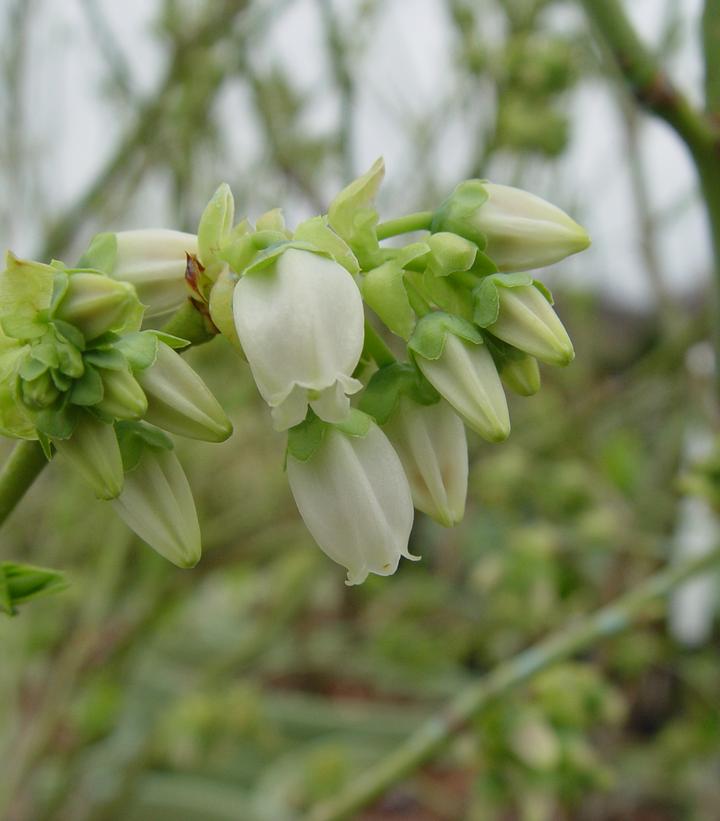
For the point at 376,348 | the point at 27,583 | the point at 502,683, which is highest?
the point at 376,348

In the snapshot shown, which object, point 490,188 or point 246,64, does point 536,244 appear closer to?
point 490,188

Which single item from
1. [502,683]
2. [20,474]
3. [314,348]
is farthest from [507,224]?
[502,683]

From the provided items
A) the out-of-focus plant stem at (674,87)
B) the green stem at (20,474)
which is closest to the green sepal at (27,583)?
the green stem at (20,474)

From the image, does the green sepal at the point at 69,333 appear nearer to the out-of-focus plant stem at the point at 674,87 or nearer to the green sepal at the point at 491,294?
the green sepal at the point at 491,294

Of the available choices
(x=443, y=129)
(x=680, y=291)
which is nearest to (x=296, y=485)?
(x=443, y=129)

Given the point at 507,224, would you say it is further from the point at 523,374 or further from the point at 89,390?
the point at 89,390

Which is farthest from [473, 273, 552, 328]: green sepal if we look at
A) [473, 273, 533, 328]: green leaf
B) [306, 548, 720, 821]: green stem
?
[306, 548, 720, 821]: green stem
